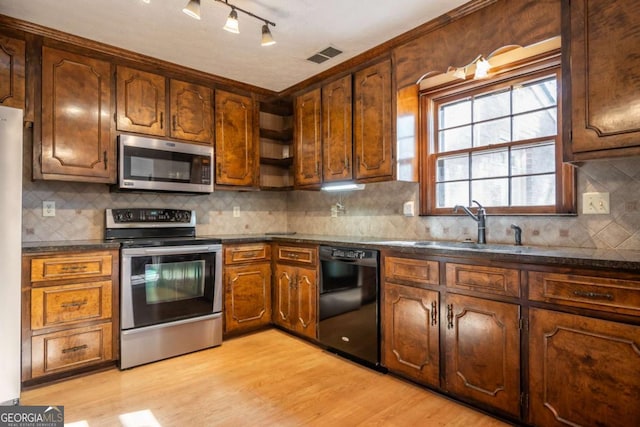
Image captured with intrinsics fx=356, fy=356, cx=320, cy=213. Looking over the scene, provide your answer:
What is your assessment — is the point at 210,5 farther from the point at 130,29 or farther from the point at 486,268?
the point at 486,268

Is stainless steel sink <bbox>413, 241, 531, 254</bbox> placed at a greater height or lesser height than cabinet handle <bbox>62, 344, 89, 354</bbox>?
greater

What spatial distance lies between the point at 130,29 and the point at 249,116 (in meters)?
1.32

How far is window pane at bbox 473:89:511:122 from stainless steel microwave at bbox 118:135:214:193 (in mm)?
2289

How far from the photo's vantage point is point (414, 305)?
228cm

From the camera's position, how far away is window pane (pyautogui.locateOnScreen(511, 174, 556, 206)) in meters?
2.29

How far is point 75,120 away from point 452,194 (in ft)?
9.63

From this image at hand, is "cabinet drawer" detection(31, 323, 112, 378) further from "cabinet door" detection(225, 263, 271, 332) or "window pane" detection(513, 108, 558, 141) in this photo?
"window pane" detection(513, 108, 558, 141)

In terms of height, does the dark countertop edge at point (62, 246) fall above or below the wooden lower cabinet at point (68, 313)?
above

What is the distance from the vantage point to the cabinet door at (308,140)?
3404mm

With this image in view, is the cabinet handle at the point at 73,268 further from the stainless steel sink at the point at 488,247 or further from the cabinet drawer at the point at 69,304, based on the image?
the stainless steel sink at the point at 488,247

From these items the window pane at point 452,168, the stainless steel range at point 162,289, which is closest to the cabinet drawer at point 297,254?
the stainless steel range at point 162,289

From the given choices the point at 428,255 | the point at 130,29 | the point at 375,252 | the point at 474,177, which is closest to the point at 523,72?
the point at 474,177

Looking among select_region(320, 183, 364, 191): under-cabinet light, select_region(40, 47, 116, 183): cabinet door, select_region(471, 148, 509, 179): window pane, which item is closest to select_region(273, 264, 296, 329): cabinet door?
select_region(320, 183, 364, 191): under-cabinet light

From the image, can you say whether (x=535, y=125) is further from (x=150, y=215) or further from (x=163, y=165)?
(x=150, y=215)
